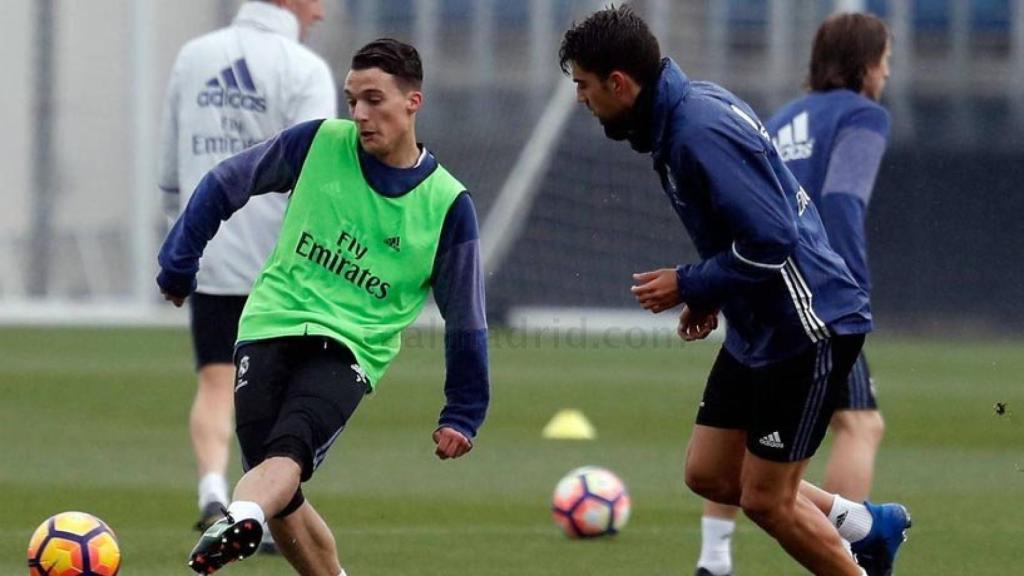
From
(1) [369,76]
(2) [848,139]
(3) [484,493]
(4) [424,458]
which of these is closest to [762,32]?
(4) [424,458]

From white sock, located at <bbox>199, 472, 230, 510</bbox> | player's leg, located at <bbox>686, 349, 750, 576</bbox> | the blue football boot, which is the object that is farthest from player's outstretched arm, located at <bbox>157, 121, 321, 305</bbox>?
the blue football boot

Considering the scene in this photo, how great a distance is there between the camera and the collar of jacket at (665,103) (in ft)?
19.3

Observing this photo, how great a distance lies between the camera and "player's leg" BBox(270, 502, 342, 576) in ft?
20.5

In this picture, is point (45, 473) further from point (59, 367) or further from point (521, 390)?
point (59, 367)

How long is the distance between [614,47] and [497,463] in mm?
6086

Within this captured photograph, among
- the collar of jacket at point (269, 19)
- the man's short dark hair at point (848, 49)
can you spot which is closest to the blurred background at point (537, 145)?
the collar of jacket at point (269, 19)

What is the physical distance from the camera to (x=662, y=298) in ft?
19.6

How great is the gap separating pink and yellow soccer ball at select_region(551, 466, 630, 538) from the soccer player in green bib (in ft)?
7.93

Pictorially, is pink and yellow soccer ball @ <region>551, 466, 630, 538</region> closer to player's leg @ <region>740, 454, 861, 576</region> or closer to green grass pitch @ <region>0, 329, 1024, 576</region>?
green grass pitch @ <region>0, 329, 1024, 576</region>

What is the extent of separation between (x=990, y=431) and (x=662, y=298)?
9008mm

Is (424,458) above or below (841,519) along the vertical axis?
below

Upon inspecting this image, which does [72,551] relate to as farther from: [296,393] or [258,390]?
[296,393]

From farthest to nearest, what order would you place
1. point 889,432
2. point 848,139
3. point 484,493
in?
point 889,432, point 484,493, point 848,139

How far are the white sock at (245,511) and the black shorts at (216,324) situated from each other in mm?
2675
